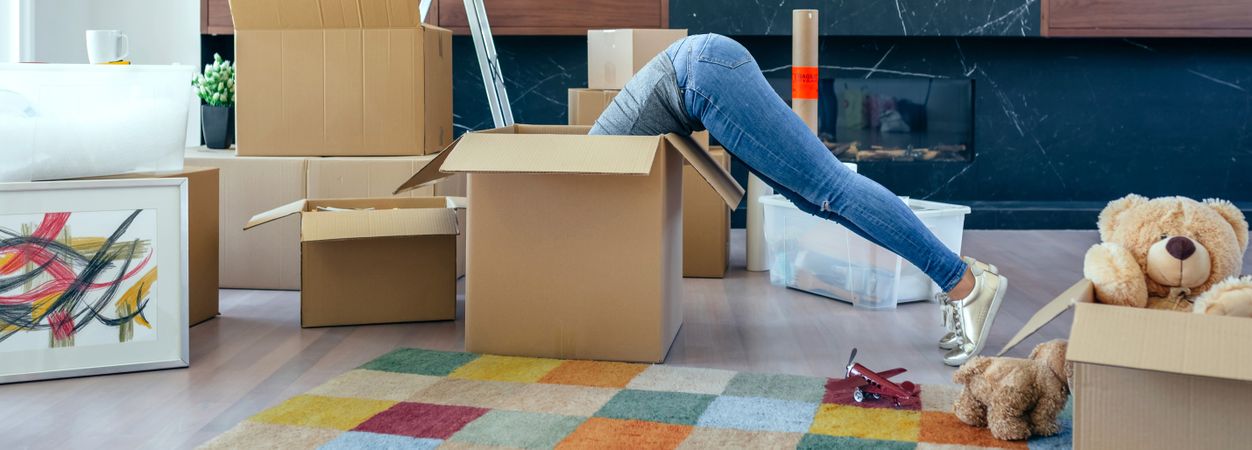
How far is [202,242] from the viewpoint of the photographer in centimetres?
229

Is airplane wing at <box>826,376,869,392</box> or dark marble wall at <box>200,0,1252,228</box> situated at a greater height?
dark marble wall at <box>200,0,1252,228</box>

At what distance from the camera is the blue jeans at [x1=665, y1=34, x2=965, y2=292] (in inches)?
74.9

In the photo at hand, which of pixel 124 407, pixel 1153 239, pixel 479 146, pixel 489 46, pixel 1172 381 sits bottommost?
pixel 124 407

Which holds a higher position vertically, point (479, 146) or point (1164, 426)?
point (479, 146)

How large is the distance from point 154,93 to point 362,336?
0.59m

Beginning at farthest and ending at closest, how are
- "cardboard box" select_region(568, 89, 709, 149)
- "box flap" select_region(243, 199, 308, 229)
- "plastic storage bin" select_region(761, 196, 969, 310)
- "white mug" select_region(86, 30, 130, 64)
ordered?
"cardboard box" select_region(568, 89, 709, 149), "plastic storage bin" select_region(761, 196, 969, 310), "box flap" select_region(243, 199, 308, 229), "white mug" select_region(86, 30, 130, 64)

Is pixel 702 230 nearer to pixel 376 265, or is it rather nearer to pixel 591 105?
pixel 591 105

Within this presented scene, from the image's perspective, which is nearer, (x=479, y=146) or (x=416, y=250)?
(x=479, y=146)

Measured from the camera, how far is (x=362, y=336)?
7.14 feet

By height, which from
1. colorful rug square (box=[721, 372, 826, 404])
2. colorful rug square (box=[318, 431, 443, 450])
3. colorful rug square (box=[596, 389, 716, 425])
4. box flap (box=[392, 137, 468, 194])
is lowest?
colorful rug square (box=[318, 431, 443, 450])

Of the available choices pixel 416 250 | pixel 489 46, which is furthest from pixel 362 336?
pixel 489 46

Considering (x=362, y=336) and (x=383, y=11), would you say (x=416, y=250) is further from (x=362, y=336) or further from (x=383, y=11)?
(x=383, y=11)

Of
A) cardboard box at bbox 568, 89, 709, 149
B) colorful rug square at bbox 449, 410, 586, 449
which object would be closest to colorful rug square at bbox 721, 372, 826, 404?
colorful rug square at bbox 449, 410, 586, 449

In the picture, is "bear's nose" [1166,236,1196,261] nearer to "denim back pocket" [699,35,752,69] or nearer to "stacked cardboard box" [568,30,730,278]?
"denim back pocket" [699,35,752,69]
